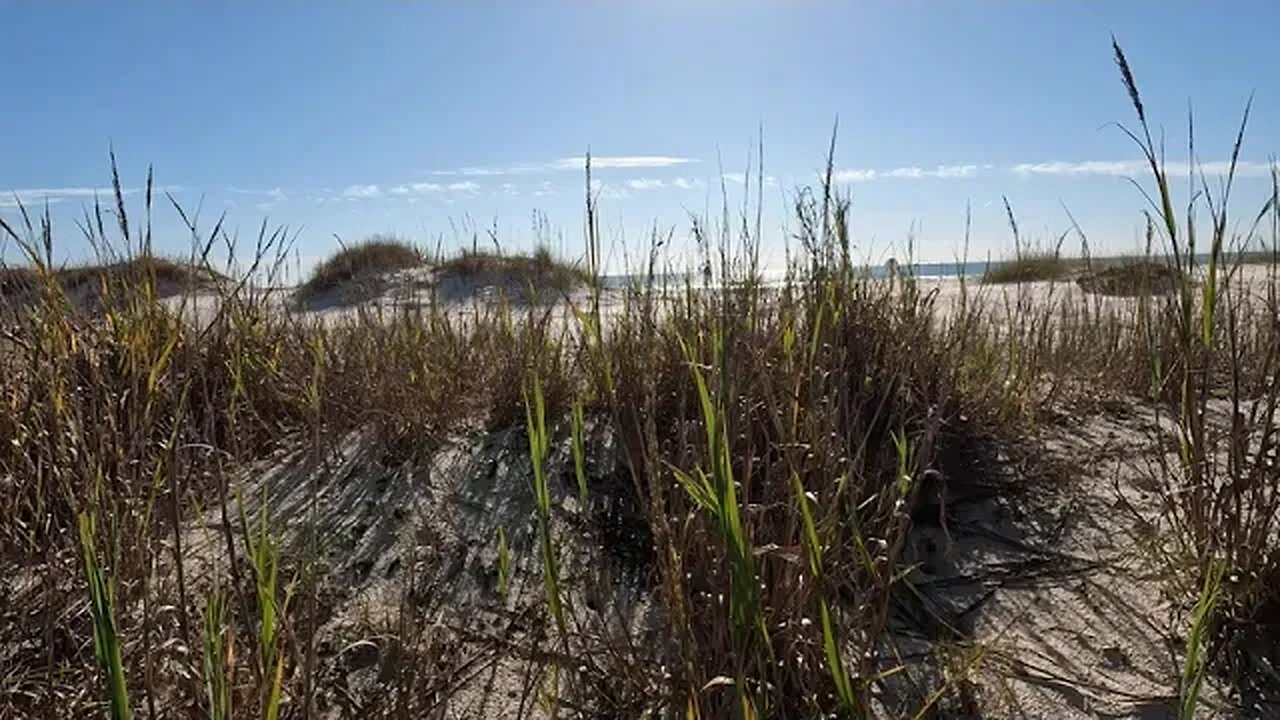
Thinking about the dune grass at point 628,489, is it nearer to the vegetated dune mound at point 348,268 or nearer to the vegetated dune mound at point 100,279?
the vegetated dune mound at point 100,279

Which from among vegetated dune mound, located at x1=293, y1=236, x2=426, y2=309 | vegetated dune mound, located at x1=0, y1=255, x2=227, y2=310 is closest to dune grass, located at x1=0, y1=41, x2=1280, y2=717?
vegetated dune mound, located at x1=0, y1=255, x2=227, y2=310

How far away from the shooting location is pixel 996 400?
7.68 ft

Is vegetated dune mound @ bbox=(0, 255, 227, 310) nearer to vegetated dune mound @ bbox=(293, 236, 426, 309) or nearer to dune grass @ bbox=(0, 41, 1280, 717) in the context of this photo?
dune grass @ bbox=(0, 41, 1280, 717)

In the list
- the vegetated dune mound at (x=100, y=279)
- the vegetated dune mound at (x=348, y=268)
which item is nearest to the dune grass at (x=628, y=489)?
the vegetated dune mound at (x=100, y=279)

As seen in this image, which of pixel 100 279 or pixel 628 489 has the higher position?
pixel 100 279

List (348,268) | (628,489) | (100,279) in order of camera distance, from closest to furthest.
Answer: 1. (628,489)
2. (100,279)
3. (348,268)

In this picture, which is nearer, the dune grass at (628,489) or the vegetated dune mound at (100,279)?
the dune grass at (628,489)

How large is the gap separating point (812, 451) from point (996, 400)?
117 cm

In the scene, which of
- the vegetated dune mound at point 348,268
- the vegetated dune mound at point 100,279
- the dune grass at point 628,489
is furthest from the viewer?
the vegetated dune mound at point 348,268

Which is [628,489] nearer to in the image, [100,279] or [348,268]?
[100,279]

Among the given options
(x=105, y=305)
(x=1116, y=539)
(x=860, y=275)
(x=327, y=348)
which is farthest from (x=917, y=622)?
(x=105, y=305)

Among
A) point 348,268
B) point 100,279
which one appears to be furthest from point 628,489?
point 348,268

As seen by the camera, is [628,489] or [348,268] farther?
[348,268]

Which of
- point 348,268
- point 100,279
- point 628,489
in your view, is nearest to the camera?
point 628,489
